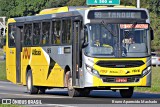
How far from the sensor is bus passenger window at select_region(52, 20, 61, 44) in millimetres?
27820

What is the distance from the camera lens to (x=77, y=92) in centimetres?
2662

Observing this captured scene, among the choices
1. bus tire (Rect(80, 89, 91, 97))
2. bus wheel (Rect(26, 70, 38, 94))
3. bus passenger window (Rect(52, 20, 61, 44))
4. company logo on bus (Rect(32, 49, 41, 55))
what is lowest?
bus wheel (Rect(26, 70, 38, 94))

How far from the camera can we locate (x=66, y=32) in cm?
2708

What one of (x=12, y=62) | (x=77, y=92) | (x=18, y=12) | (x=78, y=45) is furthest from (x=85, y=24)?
(x=18, y=12)

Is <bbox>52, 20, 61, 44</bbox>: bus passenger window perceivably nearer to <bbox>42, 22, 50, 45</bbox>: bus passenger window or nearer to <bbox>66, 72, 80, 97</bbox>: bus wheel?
<bbox>42, 22, 50, 45</bbox>: bus passenger window

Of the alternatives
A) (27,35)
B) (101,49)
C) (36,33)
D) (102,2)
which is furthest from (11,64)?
(101,49)

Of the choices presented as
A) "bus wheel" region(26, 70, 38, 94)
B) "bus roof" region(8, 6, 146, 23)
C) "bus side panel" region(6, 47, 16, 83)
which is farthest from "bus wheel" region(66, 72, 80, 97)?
"bus side panel" region(6, 47, 16, 83)

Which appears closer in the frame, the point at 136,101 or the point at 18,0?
the point at 136,101

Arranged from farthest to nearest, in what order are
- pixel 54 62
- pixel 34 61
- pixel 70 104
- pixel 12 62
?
pixel 12 62, pixel 34 61, pixel 54 62, pixel 70 104

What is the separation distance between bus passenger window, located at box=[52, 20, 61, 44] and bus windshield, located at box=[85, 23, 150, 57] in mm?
2506

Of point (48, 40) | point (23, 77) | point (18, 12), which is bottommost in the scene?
point (18, 12)

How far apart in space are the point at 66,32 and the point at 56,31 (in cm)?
102

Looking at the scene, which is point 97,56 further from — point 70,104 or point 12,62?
point 12,62

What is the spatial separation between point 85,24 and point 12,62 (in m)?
7.76
